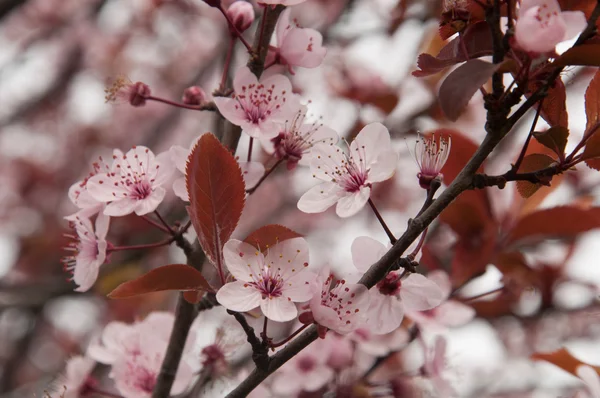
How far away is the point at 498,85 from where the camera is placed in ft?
2.29

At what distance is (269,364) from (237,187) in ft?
0.78

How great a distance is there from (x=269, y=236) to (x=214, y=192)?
0.34 ft

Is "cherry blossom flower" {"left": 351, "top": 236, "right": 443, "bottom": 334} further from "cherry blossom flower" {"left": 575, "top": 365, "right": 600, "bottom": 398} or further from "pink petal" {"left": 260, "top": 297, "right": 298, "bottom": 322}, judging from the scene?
"cherry blossom flower" {"left": 575, "top": 365, "right": 600, "bottom": 398}

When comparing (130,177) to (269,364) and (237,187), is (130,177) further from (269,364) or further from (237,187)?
(269,364)

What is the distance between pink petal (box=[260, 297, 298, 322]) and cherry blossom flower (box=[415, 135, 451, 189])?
25cm

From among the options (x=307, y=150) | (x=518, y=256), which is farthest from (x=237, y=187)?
(x=518, y=256)

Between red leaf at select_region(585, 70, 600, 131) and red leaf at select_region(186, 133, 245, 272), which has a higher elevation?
red leaf at select_region(585, 70, 600, 131)

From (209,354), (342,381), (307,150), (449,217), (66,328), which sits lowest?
(66,328)

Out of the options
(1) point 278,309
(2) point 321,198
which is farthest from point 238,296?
(2) point 321,198

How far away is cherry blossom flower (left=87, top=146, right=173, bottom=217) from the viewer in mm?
874

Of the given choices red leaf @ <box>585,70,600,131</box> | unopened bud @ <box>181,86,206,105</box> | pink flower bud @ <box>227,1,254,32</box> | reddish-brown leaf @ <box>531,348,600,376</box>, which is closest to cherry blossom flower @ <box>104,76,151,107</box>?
unopened bud @ <box>181,86,206,105</box>

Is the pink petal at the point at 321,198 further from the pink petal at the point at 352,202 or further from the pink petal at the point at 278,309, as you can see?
the pink petal at the point at 278,309

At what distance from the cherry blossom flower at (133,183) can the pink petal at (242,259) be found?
0.50ft

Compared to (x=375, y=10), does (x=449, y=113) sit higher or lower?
higher
